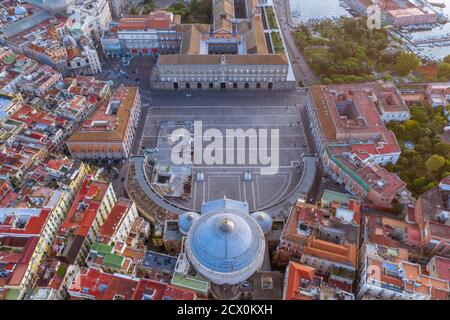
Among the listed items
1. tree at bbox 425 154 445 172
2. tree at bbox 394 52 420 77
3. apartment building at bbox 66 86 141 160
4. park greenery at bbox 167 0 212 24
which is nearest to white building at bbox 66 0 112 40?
park greenery at bbox 167 0 212 24

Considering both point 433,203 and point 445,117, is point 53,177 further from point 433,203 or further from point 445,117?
point 445,117

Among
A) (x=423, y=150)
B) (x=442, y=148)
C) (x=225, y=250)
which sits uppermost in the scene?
(x=225, y=250)

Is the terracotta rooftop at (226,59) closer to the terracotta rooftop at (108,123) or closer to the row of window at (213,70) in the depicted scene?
the row of window at (213,70)

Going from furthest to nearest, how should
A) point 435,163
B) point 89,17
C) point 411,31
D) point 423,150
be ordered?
1. point 411,31
2. point 89,17
3. point 423,150
4. point 435,163

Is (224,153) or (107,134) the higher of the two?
(107,134)

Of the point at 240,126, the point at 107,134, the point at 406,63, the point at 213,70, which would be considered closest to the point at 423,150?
the point at 406,63

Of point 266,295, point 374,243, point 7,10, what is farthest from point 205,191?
point 7,10

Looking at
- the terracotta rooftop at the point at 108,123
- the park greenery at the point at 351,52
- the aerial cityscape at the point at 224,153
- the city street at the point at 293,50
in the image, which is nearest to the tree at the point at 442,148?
the aerial cityscape at the point at 224,153

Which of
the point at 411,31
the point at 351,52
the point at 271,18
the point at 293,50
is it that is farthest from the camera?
the point at 411,31

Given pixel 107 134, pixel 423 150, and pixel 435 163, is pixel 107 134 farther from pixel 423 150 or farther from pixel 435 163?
pixel 423 150
